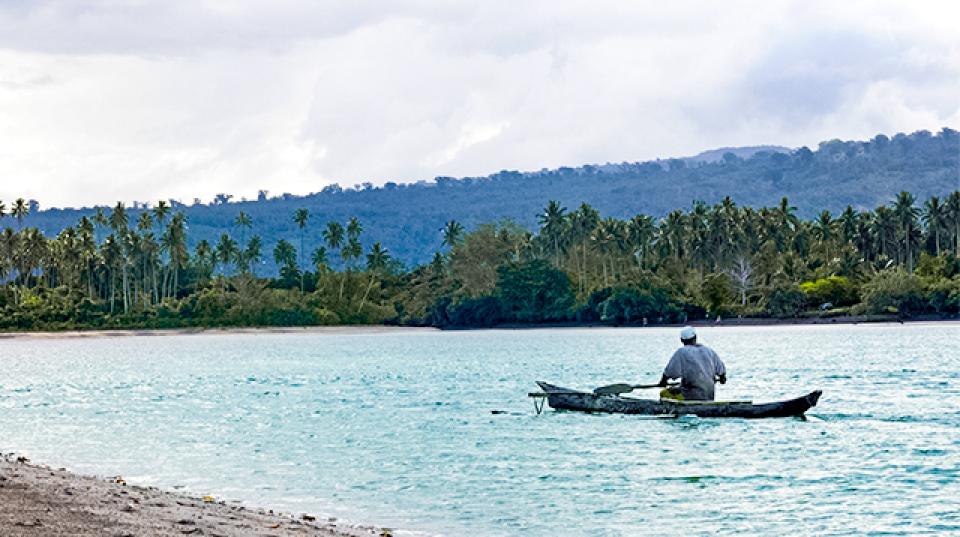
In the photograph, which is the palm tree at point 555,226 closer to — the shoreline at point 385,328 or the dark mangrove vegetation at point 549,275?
the dark mangrove vegetation at point 549,275

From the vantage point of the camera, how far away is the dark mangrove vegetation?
481ft

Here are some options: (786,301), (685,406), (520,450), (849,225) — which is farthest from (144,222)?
(520,450)

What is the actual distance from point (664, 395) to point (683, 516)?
14.0 m

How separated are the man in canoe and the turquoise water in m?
0.98

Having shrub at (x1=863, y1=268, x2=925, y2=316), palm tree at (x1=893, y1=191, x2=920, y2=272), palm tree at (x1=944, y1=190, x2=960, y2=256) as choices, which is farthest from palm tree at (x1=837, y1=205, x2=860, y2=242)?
shrub at (x1=863, y1=268, x2=925, y2=316)

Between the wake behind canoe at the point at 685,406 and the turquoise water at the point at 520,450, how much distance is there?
0.42 meters

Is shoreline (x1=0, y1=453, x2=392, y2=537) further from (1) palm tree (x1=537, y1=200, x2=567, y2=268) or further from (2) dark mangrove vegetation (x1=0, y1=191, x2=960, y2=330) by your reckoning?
(1) palm tree (x1=537, y1=200, x2=567, y2=268)

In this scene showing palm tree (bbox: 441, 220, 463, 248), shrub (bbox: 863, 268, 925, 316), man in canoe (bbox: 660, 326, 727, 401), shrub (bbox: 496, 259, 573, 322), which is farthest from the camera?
palm tree (bbox: 441, 220, 463, 248)

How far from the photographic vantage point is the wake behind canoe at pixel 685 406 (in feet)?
108

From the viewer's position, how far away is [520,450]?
30.0 m

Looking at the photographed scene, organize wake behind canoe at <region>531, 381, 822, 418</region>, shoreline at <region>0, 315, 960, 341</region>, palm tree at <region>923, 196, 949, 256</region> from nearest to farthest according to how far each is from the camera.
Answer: wake behind canoe at <region>531, 381, 822, 418</region>, shoreline at <region>0, 315, 960, 341</region>, palm tree at <region>923, 196, 949, 256</region>

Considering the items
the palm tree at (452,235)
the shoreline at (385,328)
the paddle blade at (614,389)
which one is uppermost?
the palm tree at (452,235)

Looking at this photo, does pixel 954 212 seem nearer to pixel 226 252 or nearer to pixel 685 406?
pixel 226 252

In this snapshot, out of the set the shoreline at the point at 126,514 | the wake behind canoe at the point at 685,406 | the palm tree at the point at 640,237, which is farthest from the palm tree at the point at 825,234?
the shoreline at the point at 126,514
